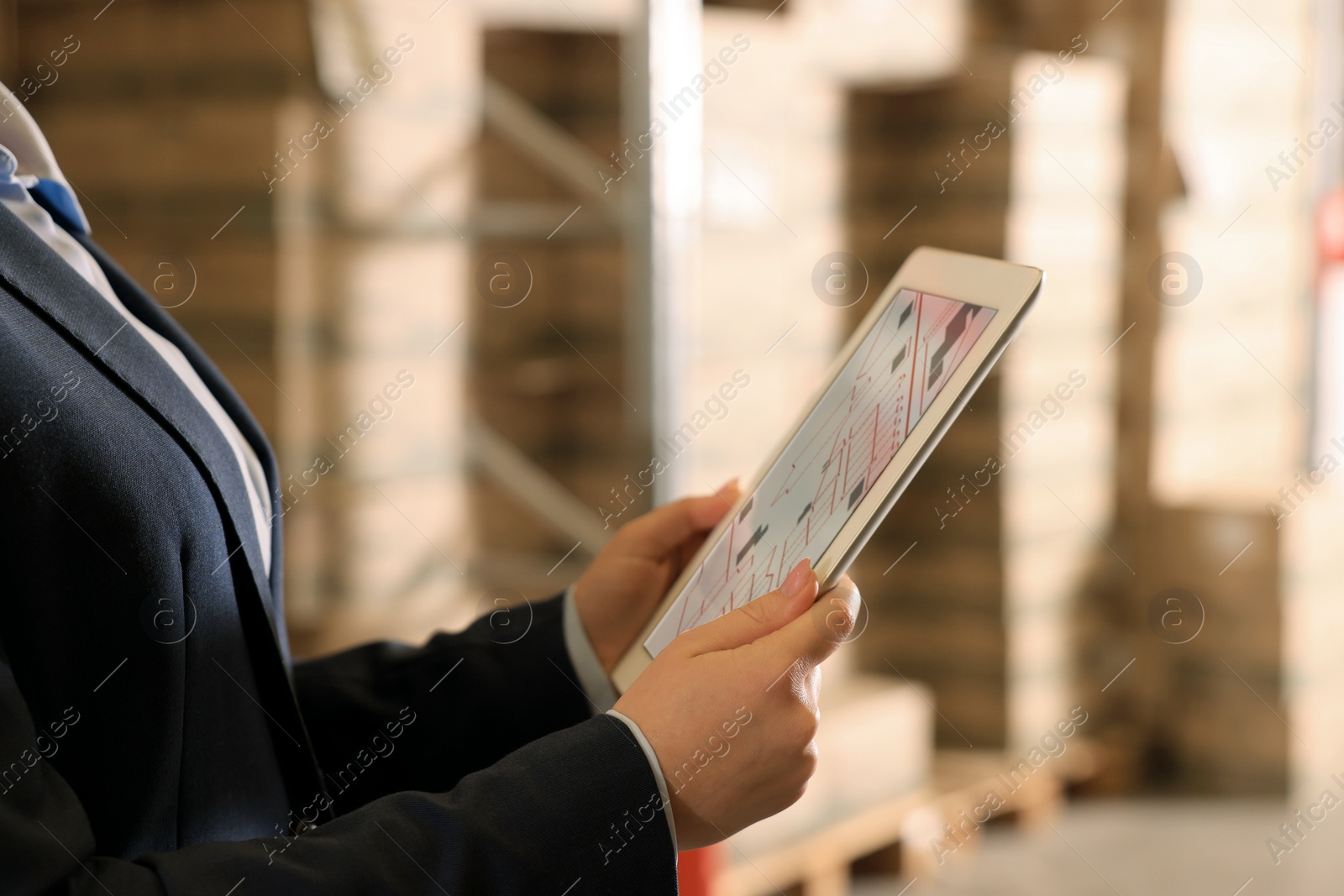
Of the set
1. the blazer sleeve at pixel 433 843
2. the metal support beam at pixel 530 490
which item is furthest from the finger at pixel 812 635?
the metal support beam at pixel 530 490

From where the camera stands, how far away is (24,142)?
984 mm

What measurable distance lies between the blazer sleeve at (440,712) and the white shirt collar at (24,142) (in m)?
0.49

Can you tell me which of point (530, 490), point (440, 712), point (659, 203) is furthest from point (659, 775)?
point (530, 490)

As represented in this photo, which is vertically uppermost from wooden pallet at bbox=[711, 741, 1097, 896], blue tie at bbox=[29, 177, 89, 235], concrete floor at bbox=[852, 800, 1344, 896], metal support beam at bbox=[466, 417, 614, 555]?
blue tie at bbox=[29, 177, 89, 235]

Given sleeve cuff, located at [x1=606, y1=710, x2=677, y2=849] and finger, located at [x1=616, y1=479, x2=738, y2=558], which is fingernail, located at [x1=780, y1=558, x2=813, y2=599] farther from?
finger, located at [x1=616, y1=479, x2=738, y2=558]

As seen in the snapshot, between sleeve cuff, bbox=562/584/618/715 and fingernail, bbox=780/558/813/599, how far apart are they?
366 mm

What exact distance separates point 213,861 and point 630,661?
1.61 feet

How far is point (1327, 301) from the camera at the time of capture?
4047 millimetres

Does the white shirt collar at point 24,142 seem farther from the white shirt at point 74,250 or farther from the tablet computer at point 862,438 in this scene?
the tablet computer at point 862,438

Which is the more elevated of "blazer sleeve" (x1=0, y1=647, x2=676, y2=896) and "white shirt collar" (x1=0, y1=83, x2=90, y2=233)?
"white shirt collar" (x1=0, y1=83, x2=90, y2=233)

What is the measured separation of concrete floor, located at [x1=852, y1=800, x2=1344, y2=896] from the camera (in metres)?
3.12

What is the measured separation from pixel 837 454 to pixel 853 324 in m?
2.65

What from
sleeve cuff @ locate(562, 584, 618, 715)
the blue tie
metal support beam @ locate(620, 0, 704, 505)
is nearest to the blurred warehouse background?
metal support beam @ locate(620, 0, 704, 505)

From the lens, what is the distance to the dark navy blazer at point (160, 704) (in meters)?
0.73
